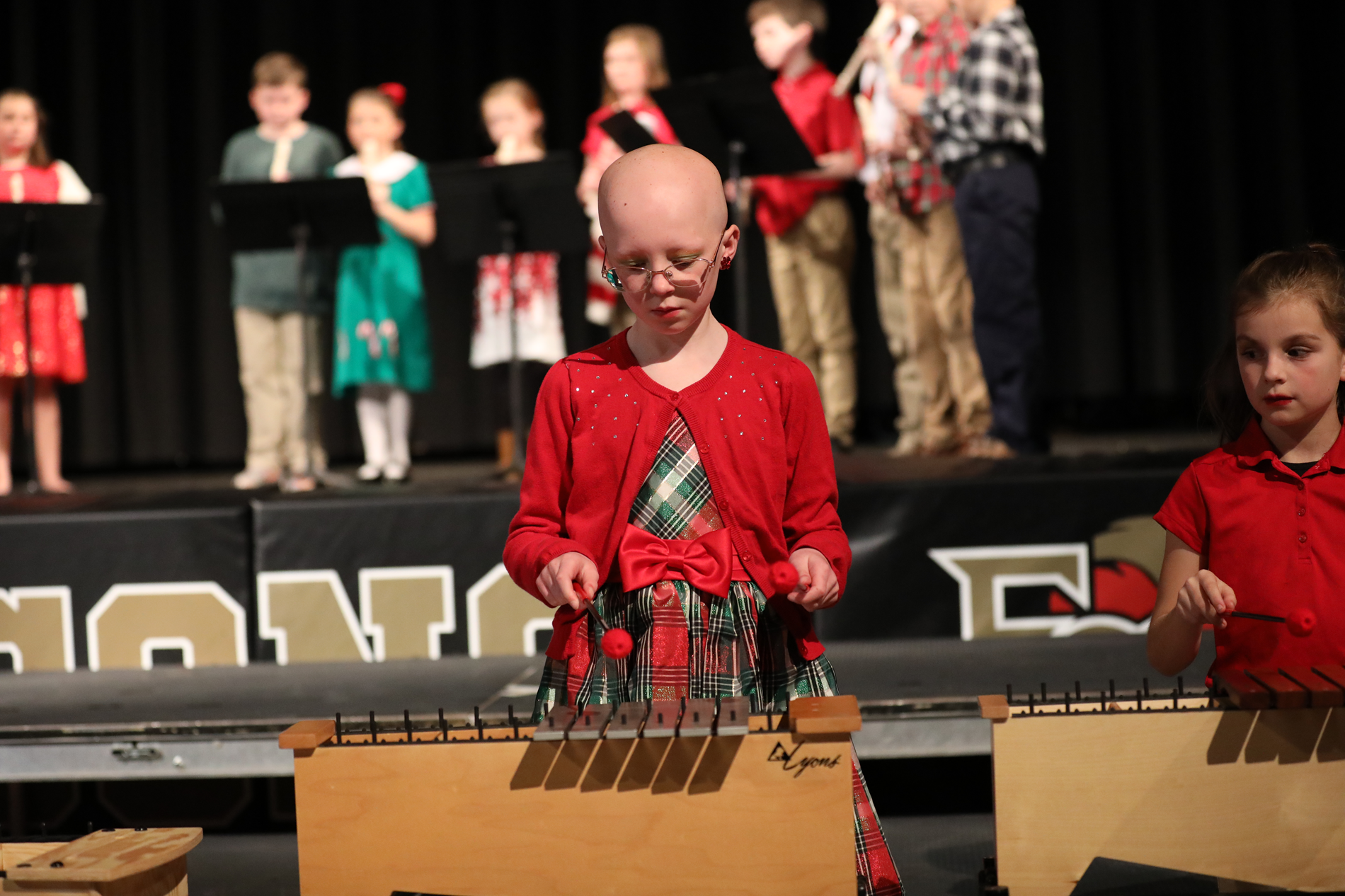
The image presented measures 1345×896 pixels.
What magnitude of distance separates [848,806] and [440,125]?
692 centimetres

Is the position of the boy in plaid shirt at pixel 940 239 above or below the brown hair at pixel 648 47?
below

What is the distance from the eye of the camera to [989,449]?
4820 millimetres

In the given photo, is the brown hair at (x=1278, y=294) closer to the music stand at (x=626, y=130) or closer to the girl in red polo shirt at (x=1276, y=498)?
the girl in red polo shirt at (x=1276, y=498)

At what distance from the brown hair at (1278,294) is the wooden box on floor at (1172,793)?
1.97 feet

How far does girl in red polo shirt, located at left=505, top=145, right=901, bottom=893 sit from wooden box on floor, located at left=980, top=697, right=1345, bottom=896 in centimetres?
22

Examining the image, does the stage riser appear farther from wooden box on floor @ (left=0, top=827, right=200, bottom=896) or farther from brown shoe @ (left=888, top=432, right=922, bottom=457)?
wooden box on floor @ (left=0, top=827, right=200, bottom=896)

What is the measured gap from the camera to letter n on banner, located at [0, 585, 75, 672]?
13.4 ft

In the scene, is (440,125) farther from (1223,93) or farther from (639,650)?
(639,650)

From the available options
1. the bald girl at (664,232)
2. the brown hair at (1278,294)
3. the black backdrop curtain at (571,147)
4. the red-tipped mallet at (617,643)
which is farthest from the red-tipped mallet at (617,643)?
the black backdrop curtain at (571,147)

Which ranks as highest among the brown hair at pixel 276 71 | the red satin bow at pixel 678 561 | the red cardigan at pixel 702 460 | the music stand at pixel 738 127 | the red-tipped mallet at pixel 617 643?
the brown hair at pixel 276 71

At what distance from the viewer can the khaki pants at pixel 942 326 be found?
16.7ft

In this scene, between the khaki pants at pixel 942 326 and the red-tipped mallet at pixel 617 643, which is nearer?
the red-tipped mallet at pixel 617 643

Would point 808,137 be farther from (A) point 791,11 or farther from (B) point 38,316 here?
(B) point 38,316

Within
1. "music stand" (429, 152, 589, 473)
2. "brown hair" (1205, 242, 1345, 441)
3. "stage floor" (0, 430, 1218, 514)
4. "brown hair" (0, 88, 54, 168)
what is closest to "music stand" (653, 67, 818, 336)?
"music stand" (429, 152, 589, 473)
